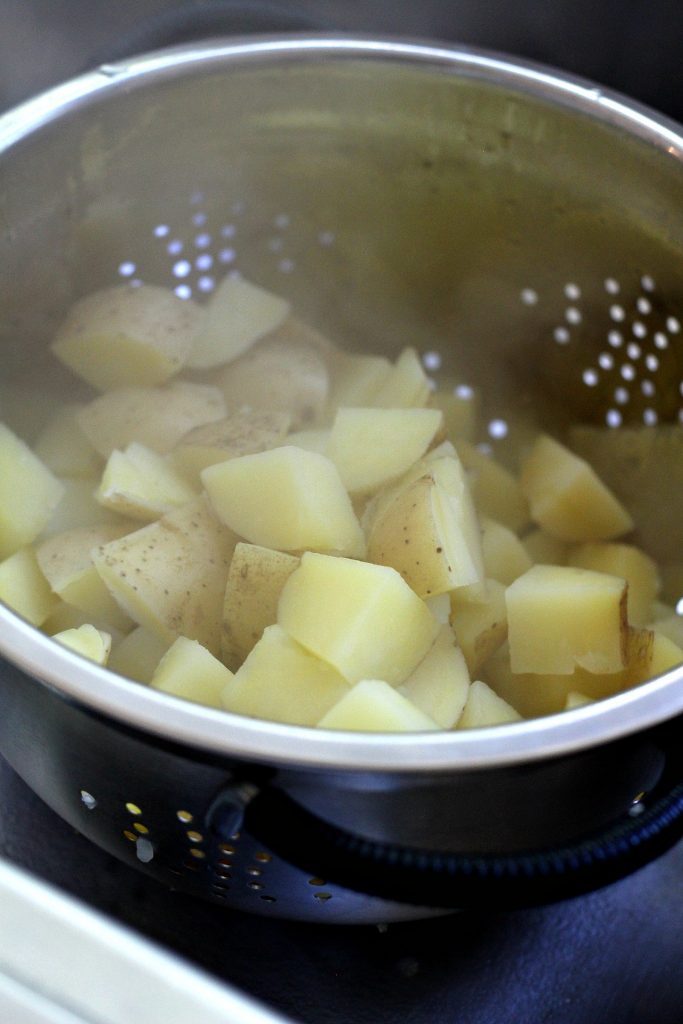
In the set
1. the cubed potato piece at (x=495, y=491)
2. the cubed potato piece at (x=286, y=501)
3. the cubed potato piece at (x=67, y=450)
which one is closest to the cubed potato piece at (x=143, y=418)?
the cubed potato piece at (x=67, y=450)

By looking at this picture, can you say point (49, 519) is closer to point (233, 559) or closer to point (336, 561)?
point (233, 559)

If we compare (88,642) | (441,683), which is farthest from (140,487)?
(441,683)

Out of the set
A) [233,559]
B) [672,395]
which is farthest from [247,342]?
[672,395]

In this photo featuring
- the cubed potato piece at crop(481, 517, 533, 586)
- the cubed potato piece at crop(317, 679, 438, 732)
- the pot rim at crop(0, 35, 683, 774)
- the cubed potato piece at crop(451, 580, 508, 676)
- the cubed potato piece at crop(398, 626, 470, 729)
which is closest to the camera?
the pot rim at crop(0, 35, 683, 774)

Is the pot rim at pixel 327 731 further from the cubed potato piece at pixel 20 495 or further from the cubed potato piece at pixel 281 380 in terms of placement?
the cubed potato piece at pixel 281 380

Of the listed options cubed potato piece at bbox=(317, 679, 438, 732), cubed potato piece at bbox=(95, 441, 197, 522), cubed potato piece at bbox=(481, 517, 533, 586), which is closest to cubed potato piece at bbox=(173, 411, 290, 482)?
cubed potato piece at bbox=(95, 441, 197, 522)

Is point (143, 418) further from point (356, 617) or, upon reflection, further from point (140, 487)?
point (356, 617)

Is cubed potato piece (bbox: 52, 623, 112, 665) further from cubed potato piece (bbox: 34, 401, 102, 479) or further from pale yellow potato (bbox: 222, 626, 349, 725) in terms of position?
cubed potato piece (bbox: 34, 401, 102, 479)
